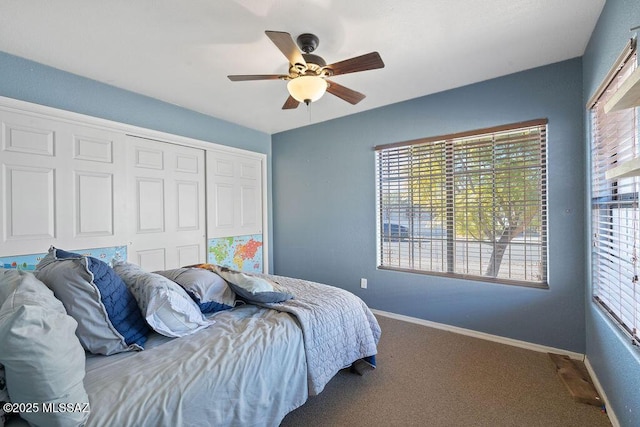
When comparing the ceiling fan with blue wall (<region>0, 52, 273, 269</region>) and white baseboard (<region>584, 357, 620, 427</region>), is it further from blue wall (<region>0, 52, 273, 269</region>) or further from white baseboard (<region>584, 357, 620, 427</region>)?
white baseboard (<region>584, 357, 620, 427</region>)

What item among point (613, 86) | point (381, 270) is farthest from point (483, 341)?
point (613, 86)

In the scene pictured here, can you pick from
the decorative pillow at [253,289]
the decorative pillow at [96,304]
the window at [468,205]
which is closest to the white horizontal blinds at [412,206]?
the window at [468,205]

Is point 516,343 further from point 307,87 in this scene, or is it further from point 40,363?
point 40,363

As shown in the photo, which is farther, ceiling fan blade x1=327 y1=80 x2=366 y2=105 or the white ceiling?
ceiling fan blade x1=327 y1=80 x2=366 y2=105

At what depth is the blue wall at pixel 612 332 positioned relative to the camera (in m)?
1.39

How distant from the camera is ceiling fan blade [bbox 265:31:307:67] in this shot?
5.12ft

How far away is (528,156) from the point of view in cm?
258

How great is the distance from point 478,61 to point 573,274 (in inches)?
76.6

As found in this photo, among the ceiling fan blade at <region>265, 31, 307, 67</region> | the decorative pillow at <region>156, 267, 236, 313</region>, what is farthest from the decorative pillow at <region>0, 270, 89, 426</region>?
the ceiling fan blade at <region>265, 31, 307, 67</region>

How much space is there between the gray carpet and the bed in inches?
10.3

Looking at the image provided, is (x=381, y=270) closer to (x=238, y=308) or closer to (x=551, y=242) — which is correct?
(x=551, y=242)

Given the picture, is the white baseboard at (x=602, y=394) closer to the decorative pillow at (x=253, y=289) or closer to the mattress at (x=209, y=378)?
the mattress at (x=209, y=378)

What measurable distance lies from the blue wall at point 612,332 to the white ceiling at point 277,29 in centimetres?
18

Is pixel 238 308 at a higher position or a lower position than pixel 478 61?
lower
